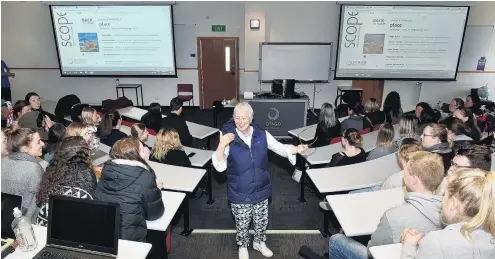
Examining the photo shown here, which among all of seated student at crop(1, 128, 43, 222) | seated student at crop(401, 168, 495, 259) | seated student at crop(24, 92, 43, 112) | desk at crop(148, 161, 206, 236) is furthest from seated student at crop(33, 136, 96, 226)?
seated student at crop(24, 92, 43, 112)

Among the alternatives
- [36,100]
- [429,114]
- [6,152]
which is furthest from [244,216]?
[36,100]

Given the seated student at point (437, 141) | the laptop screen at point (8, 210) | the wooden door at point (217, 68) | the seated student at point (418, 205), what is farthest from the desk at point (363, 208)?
the wooden door at point (217, 68)

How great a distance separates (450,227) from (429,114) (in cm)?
327

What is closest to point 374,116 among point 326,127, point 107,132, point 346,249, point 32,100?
point 326,127

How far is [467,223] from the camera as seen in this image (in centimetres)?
166

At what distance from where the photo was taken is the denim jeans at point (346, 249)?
2491mm

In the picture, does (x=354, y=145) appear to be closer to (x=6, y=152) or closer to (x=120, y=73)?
(x=6, y=152)

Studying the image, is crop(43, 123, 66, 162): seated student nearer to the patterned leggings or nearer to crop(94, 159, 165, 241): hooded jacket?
crop(94, 159, 165, 241): hooded jacket

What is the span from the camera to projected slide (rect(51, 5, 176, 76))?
8.00 m

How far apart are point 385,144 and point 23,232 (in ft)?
10.9

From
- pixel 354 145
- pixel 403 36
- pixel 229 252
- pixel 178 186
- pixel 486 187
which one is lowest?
pixel 229 252

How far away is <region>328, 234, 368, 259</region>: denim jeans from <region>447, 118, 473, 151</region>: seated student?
5.96 ft

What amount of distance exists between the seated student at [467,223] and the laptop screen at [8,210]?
2.36 metres

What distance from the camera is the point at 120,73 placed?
28.3 feet
